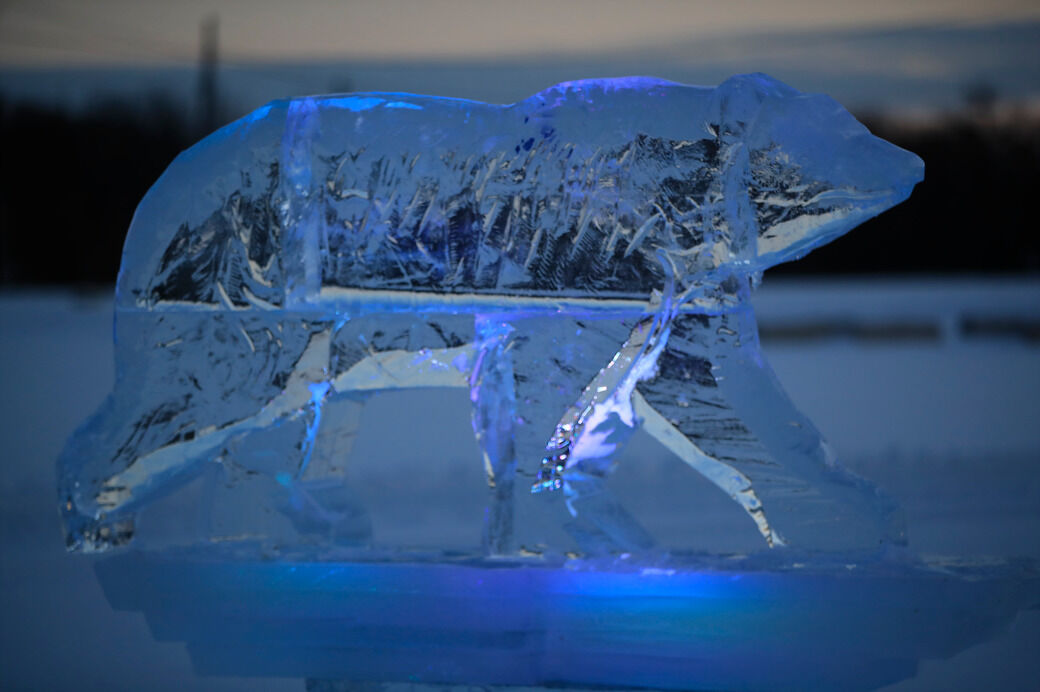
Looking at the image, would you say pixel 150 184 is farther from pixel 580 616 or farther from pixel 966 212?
pixel 580 616

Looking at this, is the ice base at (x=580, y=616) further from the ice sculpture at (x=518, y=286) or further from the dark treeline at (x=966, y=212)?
the dark treeline at (x=966, y=212)

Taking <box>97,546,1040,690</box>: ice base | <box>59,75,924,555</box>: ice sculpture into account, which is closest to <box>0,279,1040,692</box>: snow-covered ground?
<box>97,546,1040,690</box>: ice base

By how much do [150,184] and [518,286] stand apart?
4909mm

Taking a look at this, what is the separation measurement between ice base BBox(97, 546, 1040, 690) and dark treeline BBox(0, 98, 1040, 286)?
4.64 metres

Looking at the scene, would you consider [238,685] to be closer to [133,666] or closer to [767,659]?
[133,666]

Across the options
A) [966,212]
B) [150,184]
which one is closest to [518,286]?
[150,184]

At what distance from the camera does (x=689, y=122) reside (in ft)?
6.36

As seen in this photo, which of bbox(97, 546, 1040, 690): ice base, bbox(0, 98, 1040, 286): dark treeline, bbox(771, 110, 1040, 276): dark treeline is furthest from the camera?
bbox(771, 110, 1040, 276): dark treeline

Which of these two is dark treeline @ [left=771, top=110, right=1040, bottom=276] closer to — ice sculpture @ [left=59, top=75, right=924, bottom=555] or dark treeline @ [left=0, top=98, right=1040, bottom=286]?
dark treeline @ [left=0, top=98, right=1040, bottom=286]

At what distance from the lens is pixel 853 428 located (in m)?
4.25

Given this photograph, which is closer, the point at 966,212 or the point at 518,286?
the point at 518,286

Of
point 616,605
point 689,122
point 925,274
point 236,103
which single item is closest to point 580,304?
point 689,122

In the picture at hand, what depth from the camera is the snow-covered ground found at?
2168mm

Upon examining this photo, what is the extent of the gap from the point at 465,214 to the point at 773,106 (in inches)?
23.0
